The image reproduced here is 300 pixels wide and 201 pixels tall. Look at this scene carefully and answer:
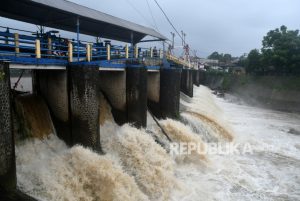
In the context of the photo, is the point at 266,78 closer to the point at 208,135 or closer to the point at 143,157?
the point at 208,135

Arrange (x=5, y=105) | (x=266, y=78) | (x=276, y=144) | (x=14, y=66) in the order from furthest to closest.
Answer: (x=266, y=78) < (x=276, y=144) < (x=14, y=66) < (x=5, y=105)

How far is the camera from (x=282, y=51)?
135 ft

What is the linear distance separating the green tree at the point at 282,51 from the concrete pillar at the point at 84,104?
36415 mm

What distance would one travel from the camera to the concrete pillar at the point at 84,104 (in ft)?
33.8

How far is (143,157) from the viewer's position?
11617 millimetres

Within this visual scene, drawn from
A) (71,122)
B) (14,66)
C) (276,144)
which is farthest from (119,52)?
(276,144)

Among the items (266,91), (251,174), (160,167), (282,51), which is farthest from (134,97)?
(282,51)

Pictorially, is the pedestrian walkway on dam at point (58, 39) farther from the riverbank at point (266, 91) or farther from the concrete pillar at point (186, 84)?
the riverbank at point (266, 91)

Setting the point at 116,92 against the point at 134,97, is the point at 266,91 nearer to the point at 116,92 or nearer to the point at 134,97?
the point at 134,97

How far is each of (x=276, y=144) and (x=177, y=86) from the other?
713 centimetres

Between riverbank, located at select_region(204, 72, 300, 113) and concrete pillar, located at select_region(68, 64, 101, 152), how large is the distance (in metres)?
30.0

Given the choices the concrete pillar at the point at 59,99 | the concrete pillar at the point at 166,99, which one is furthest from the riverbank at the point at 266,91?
the concrete pillar at the point at 59,99

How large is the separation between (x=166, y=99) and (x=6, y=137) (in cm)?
1142

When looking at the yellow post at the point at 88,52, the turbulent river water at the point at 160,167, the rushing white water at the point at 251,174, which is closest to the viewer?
the turbulent river water at the point at 160,167
